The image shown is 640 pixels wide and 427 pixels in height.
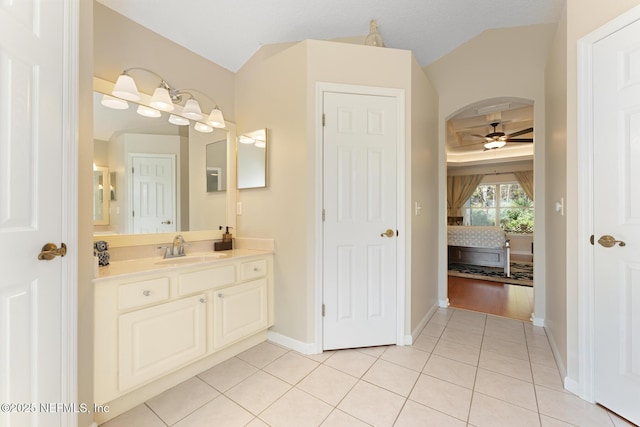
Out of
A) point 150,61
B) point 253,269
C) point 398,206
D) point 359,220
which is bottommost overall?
point 253,269

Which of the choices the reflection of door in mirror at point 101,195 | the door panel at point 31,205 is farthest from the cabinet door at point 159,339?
the reflection of door in mirror at point 101,195

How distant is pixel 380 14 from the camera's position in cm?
247

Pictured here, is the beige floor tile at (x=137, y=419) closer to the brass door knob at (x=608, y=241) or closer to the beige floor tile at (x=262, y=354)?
the beige floor tile at (x=262, y=354)

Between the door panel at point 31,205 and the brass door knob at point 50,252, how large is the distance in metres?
0.02

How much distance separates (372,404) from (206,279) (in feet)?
4.40

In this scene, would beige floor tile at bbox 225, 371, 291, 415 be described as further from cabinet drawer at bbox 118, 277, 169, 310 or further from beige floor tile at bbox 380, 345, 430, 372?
beige floor tile at bbox 380, 345, 430, 372

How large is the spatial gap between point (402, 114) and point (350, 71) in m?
0.57

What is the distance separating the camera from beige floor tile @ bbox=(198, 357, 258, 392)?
5.90ft

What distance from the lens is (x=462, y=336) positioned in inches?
99.0

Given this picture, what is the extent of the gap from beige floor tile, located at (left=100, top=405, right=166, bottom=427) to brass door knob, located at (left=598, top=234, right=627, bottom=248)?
8.76ft

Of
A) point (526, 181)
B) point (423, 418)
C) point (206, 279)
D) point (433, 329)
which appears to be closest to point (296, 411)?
point (423, 418)

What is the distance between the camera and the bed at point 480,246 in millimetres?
5105

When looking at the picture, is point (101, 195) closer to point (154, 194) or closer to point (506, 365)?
point (154, 194)

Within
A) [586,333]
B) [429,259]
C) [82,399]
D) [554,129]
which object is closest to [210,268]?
[82,399]
